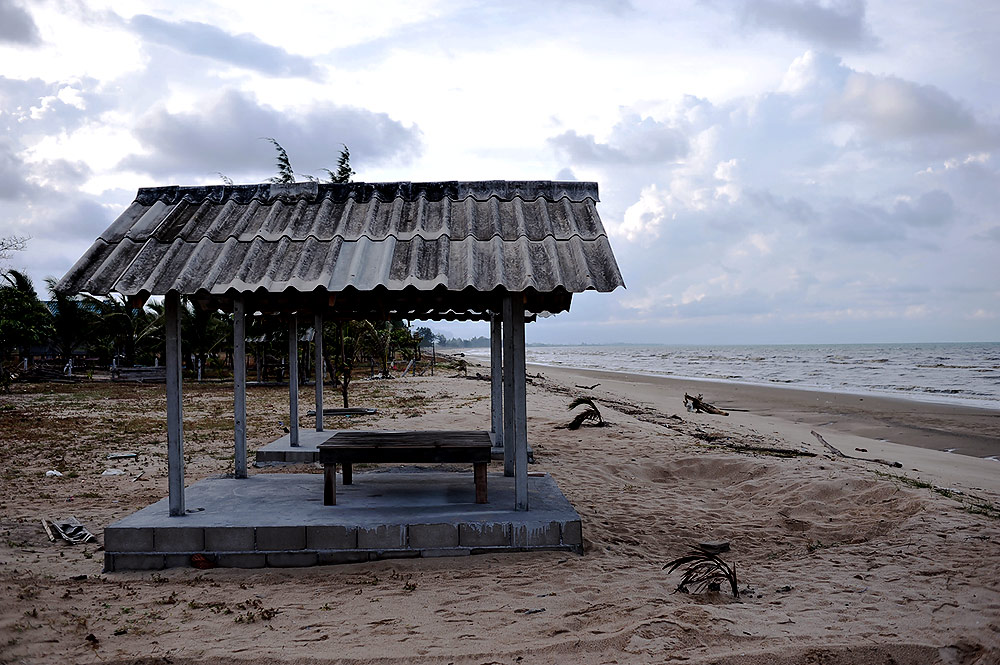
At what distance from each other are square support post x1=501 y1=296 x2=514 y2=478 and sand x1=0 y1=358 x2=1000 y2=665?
3.07 ft

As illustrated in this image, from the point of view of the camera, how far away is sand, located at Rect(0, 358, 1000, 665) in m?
3.51

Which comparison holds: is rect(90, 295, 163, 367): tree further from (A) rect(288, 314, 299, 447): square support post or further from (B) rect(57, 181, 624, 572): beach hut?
(B) rect(57, 181, 624, 572): beach hut

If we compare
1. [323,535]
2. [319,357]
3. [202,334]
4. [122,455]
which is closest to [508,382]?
[323,535]

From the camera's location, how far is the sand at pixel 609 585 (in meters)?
3.51

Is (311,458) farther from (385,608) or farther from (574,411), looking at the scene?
(574,411)

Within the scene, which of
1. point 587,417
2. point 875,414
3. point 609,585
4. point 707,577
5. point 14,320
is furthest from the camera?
point 14,320

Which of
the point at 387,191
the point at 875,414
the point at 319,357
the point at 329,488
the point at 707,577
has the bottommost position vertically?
the point at 875,414

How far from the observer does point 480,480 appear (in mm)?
5848

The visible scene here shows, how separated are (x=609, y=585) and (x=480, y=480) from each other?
1.72 m

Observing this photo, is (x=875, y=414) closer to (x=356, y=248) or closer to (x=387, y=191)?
(x=387, y=191)

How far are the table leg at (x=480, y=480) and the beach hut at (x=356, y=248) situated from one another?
0.32m

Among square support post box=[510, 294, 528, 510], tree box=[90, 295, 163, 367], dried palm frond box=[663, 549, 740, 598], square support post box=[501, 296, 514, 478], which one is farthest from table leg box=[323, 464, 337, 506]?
tree box=[90, 295, 163, 367]

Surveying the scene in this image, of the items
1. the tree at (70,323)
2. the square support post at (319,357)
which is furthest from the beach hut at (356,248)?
the tree at (70,323)

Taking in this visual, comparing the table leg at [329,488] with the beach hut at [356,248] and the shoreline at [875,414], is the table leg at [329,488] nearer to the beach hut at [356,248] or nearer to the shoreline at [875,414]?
the beach hut at [356,248]
